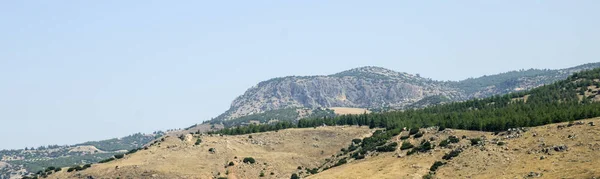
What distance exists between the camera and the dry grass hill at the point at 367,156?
89.9 meters

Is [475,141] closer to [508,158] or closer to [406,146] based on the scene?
[508,158]

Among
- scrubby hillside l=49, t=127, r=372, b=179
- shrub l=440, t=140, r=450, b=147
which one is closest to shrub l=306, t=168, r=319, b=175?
scrubby hillside l=49, t=127, r=372, b=179

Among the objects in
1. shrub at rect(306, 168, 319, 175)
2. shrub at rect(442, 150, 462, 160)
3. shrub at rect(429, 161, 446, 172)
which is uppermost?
shrub at rect(442, 150, 462, 160)

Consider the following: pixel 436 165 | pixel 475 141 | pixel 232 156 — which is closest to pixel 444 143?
pixel 475 141

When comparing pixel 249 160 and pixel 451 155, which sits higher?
pixel 249 160

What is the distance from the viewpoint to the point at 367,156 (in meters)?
134

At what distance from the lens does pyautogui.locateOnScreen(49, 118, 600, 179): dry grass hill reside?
89863 millimetres

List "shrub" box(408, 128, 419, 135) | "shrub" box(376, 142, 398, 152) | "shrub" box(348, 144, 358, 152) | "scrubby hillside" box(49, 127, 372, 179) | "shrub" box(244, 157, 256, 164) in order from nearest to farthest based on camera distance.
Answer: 1. "shrub" box(376, 142, 398, 152)
2. "scrubby hillside" box(49, 127, 372, 179)
3. "shrub" box(408, 128, 419, 135)
4. "shrub" box(244, 157, 256, 164)
5. "shrub" box(348, 144, 358, 152)

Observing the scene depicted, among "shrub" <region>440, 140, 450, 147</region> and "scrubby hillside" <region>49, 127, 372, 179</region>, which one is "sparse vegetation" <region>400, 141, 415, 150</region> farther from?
"scrubby hillside" <region>49, 127, 372, 179</region>

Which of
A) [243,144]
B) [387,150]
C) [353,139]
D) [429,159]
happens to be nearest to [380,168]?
[429,159]

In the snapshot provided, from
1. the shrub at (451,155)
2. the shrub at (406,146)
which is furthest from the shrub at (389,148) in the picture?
the shrub at (451,155)

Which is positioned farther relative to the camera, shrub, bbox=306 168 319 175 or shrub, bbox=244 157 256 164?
shrub, bbox=244 157 256 164

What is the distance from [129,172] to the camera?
145 meters

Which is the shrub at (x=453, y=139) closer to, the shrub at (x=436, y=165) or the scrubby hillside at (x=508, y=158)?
the scrubby hillside at (x=508, y=158)
